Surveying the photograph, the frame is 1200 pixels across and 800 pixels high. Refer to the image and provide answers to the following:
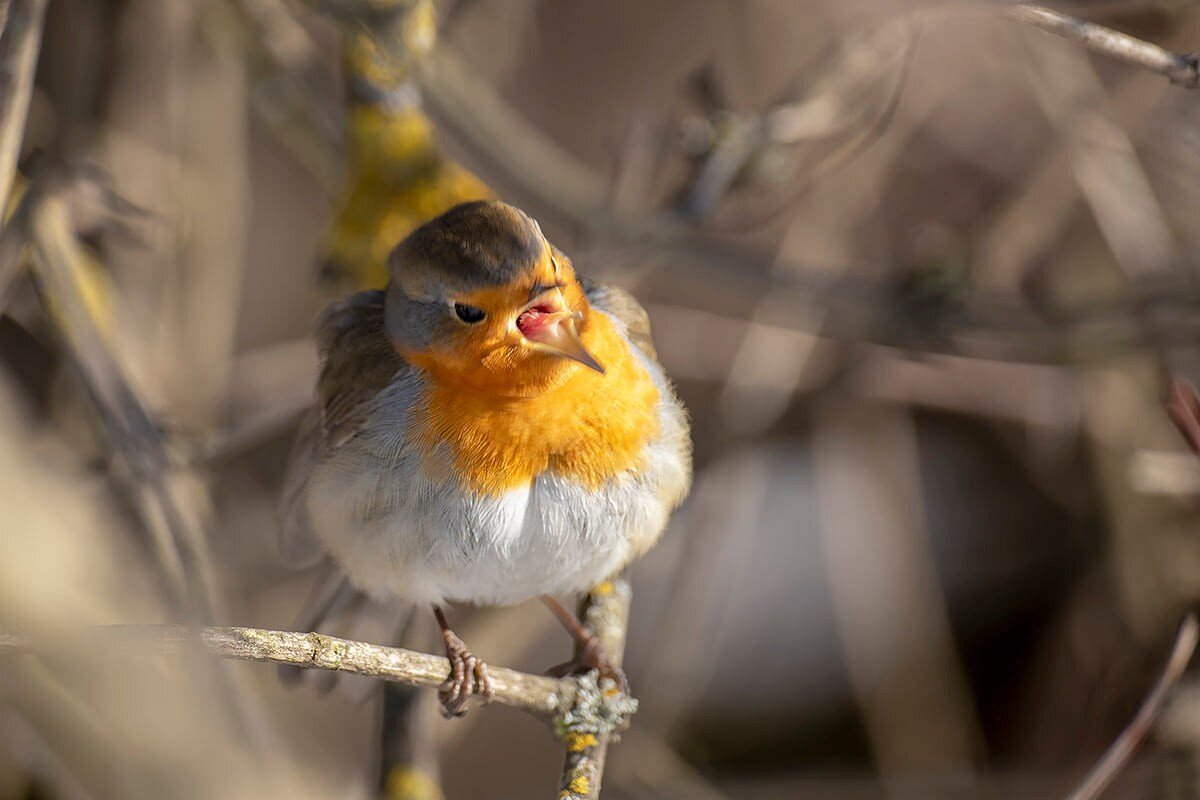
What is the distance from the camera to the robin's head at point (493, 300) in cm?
255

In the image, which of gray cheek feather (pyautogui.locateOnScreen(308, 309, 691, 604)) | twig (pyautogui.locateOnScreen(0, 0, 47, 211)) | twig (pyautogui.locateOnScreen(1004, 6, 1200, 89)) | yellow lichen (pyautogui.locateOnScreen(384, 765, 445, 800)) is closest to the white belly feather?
gray cheek feather (pyautogui.locateOnScreen(308, 309, 691, 604))

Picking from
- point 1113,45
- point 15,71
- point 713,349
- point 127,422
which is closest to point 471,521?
point 127,422

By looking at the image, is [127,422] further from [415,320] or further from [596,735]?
[596,735]

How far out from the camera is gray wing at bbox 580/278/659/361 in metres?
3.18

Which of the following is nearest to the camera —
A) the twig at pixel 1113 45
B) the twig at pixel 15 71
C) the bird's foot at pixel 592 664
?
the twig at pixel 1113 45

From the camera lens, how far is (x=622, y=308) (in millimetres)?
3229

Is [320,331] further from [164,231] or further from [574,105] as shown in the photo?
[574,105]

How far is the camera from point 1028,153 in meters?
4.99

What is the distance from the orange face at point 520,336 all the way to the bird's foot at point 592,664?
0.82 m

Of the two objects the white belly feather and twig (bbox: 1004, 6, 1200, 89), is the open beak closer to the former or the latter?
the white belly feather

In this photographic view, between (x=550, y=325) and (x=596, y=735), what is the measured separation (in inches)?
39.3

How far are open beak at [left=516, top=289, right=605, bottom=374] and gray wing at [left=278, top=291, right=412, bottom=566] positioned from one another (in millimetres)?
445

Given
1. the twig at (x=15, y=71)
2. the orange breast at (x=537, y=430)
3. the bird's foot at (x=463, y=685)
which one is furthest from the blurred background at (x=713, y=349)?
the orange breast at (x=537, y=430)

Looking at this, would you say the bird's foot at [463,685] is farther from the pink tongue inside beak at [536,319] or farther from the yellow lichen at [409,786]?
the pink tongue inside beak at [536,319]
